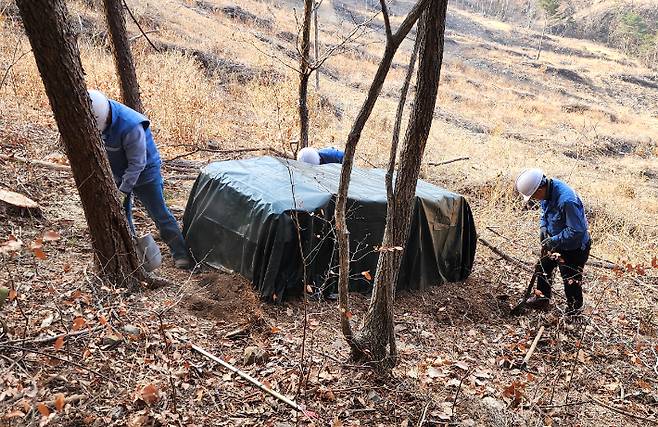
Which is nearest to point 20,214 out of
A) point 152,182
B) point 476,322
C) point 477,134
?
point 152,182

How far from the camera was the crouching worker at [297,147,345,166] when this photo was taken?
5633 mm

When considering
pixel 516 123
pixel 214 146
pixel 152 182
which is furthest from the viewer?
pixel 516 123

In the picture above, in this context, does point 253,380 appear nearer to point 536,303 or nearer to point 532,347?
point 532,347

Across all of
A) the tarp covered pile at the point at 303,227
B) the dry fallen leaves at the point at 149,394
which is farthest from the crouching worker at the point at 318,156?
the dry fallen leaves at the point at 149,394

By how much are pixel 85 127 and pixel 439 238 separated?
3.45 meters

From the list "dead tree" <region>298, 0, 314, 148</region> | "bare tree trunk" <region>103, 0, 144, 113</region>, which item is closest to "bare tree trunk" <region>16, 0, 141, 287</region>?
"bare tree trunk" <region>103, 0, 144, 113</region>

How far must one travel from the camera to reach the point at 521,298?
5.17 metres

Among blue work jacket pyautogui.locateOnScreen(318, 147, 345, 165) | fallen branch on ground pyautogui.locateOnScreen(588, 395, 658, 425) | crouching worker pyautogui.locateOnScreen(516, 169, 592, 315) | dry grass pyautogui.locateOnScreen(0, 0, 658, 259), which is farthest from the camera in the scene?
dry grass pyautogui.locateOnScreen(0, 0, 658, 259)

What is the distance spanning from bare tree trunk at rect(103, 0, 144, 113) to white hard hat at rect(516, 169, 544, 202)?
4608 mm

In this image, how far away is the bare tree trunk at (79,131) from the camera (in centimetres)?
263

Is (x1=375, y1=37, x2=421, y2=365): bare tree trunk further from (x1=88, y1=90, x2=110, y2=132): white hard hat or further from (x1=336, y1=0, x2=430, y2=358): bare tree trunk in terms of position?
(x1=88, y1=90, x2=110, y2=132): white hard hat

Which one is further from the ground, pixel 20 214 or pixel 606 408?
pixel 20 214

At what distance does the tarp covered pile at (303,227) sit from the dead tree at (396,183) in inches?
23.7

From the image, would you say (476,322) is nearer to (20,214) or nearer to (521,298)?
(521,298)
